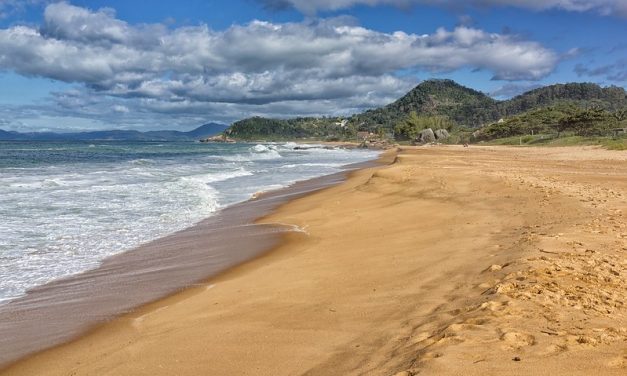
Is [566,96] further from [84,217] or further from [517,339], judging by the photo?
[517,339]

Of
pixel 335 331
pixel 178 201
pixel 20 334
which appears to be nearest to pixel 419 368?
pixel 335 331

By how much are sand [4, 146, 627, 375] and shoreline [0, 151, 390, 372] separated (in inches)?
16.2

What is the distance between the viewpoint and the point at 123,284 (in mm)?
8812

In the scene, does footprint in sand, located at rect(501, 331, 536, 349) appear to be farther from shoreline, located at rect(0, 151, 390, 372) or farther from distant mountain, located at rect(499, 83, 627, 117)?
distant mountain, located at rect(499, 83, 627, 117)

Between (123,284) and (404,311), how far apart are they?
5208 millimetres

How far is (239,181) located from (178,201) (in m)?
9.96

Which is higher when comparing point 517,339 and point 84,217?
point 517,339

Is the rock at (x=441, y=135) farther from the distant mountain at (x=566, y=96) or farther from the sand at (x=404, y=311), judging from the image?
the sand at (x=404, y=311)

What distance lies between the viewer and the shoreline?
21.8 ft

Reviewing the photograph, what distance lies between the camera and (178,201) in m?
19.8

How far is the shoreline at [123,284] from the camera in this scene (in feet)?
21.8

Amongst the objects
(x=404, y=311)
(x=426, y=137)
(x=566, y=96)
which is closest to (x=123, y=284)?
(x=404, y=311)

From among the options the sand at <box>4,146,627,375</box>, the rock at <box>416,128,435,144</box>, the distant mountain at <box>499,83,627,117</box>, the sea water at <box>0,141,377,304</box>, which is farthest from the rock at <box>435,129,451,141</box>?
the sand at <box>4,146,627,375</box>

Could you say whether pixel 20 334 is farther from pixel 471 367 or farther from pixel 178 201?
pixel 178 201
